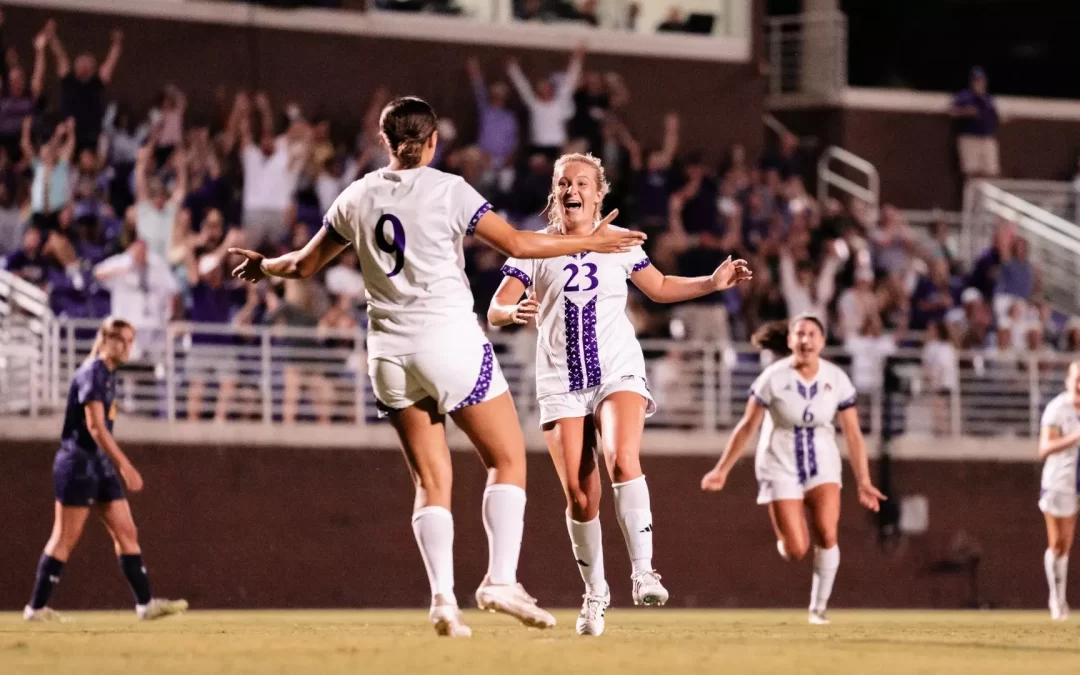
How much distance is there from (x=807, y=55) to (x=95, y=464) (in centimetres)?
1635

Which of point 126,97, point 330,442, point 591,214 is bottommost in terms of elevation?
point 330,442

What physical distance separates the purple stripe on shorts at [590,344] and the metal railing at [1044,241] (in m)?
15.3

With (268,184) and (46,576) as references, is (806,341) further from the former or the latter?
(268,184)

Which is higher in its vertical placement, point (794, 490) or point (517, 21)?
point (517, 21)

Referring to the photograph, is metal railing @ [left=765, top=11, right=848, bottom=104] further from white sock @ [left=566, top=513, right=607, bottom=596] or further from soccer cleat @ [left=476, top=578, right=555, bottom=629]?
soccer cleat @ [left=476, top=578, right=555, bottom=629]

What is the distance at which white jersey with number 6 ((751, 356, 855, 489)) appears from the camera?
1346 centimetres

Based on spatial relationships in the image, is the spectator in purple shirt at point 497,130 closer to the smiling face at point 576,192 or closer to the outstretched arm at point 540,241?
the smiling face at point 576,192

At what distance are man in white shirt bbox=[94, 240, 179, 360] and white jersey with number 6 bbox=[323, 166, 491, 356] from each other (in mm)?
9630

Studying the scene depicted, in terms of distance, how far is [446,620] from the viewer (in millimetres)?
8172

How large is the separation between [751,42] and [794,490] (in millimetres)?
13409

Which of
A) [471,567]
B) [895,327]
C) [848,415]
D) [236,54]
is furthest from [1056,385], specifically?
[236,54]

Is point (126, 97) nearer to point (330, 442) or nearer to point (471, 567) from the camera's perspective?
point (330, 442)

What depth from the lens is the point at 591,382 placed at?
9.84 meters

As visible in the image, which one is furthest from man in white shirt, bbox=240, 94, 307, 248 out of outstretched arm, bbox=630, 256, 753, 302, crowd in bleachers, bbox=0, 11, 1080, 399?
outstretched arm, bbox=630, 256, 753, 302
